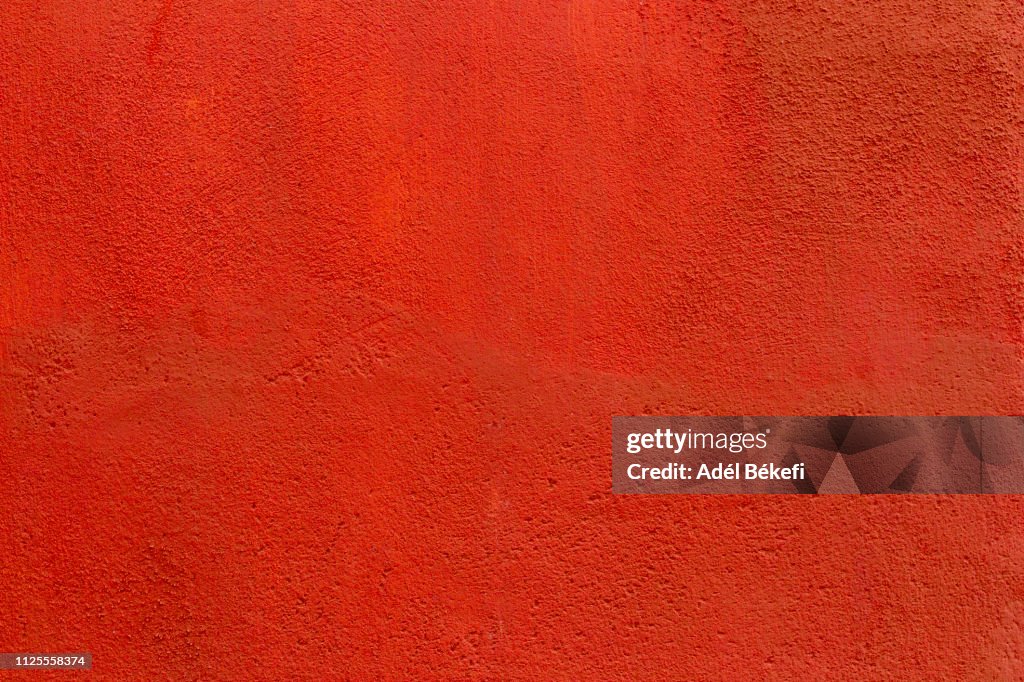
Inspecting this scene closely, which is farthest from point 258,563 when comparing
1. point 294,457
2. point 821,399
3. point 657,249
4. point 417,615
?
point 821,399

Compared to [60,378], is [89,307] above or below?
above

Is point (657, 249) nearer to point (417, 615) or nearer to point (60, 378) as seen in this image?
point (417, 615)

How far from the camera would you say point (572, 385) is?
3.21m

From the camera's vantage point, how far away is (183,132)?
3.20m

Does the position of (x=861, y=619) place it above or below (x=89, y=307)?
below

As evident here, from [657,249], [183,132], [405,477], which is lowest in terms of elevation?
[405,477]

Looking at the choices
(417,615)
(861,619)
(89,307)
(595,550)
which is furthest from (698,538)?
(89,307)

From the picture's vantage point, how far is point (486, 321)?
3213 millimetres

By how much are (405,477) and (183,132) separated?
196cm

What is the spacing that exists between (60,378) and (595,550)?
8.77ft

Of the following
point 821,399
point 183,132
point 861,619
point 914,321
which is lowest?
point 861,619

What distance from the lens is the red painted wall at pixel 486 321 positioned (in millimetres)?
3172

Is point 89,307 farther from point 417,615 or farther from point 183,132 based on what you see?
point 417,615

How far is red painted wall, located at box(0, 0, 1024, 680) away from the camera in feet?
10.4
